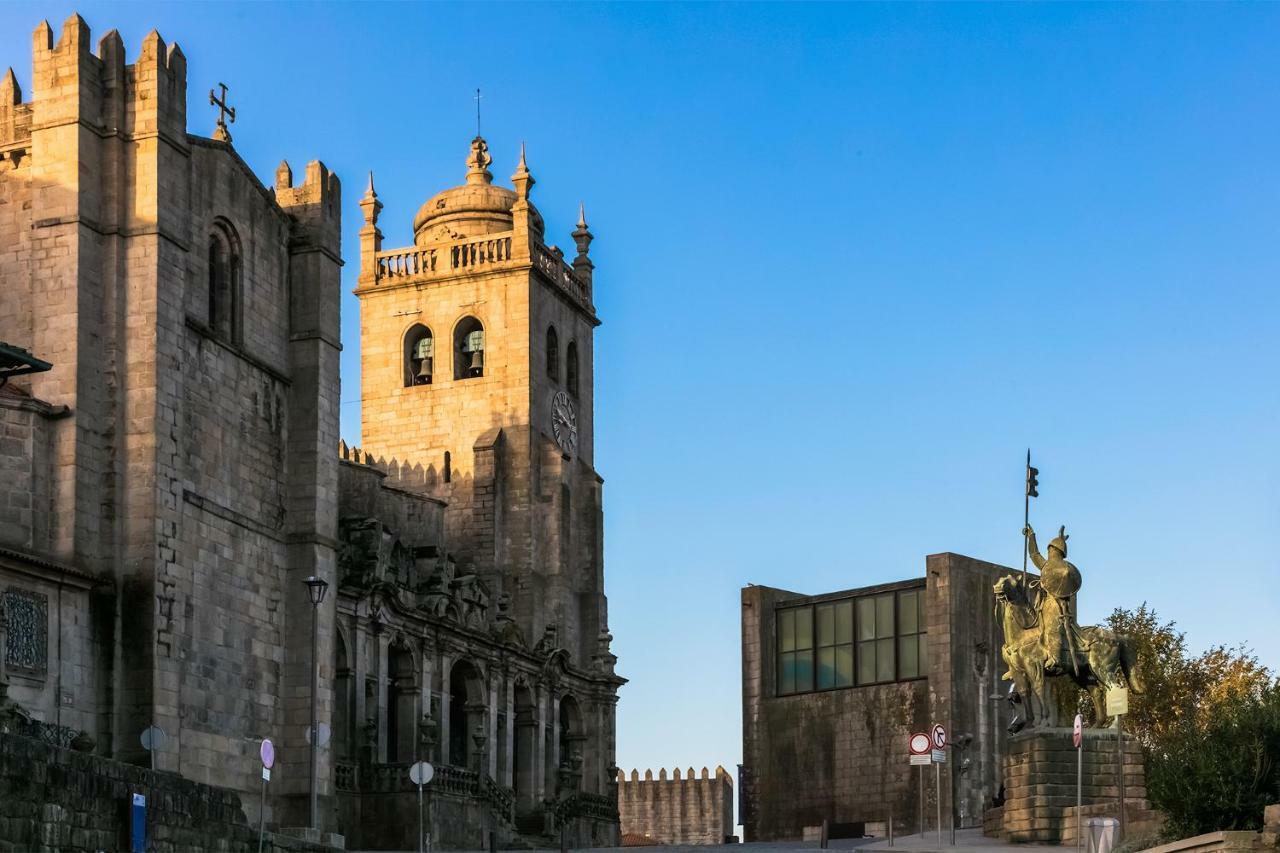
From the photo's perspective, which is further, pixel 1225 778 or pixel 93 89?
pixel 93 89

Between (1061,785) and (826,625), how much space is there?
30123 millimetres

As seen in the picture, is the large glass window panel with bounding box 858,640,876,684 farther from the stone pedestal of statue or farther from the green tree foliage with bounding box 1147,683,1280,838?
the green tree foliage with bounding box 1147,683,1280,838

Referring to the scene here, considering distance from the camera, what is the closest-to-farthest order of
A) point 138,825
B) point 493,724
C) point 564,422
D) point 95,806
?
1. point 95,806
2. point 138,825
3. point 493,724
4. point 564,422

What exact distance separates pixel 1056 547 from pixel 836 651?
95.0 feet

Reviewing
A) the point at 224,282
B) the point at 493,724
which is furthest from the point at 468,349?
the point at 224,282

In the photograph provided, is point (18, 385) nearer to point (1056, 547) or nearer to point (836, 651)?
point (1056, 547)

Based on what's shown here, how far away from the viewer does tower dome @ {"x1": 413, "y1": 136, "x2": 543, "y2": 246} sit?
3283 inches

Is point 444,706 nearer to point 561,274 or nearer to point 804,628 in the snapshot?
point 804,628

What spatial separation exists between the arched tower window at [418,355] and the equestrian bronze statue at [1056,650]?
40757 millimetres

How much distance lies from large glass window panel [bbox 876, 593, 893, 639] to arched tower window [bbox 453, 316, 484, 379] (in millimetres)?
17404

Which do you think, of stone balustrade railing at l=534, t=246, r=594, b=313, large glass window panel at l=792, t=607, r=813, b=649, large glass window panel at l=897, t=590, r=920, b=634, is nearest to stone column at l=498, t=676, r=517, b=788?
large glass window panel at l=792, t=607, r=813, b=649

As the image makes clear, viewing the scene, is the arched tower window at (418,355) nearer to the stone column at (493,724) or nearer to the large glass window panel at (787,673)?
the stone column at (493,724)

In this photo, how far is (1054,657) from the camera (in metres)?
43.1

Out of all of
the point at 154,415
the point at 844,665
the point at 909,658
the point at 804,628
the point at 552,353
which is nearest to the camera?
the point at 154,415
